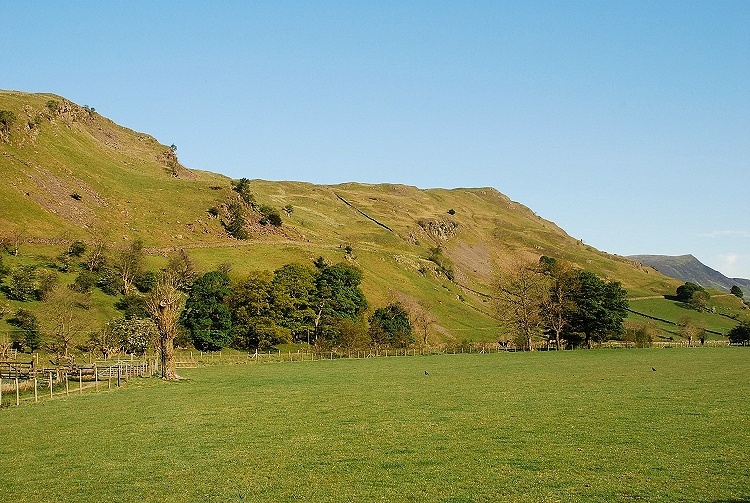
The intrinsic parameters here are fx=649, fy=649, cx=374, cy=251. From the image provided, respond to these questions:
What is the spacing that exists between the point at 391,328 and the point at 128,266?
163 ft

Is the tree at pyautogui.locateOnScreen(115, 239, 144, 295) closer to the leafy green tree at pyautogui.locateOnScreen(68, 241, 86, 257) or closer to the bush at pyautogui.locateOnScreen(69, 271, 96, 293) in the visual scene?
the bush at pyautogui.locateOnScreen(69, 271, 96, 293)

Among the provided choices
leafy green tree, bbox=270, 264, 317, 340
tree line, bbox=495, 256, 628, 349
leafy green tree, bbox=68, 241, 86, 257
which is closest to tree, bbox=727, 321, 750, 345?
tree line, bbox=495, 256, 628, 349

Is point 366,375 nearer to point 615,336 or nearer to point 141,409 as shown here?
point 141,409

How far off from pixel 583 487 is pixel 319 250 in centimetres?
15307

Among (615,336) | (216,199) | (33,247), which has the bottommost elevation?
(615,336)

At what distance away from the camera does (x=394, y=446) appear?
24.1 metres

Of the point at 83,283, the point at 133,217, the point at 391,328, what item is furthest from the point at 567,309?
the point at 133,217

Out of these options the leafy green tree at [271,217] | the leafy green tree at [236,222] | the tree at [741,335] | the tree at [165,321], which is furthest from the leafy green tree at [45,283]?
the tree at [741,335]

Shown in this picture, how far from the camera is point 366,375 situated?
2485 inches

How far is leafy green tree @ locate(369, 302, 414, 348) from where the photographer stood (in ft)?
393

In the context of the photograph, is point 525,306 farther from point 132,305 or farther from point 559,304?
point 132,305

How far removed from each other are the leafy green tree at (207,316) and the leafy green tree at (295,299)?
10.1m

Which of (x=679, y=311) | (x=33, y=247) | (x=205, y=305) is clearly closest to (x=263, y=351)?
(x=205, y=305)

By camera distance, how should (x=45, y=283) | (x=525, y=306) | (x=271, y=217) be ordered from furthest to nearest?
(x=271, y=217), (x=525, y=306), (x=45, y=283)
